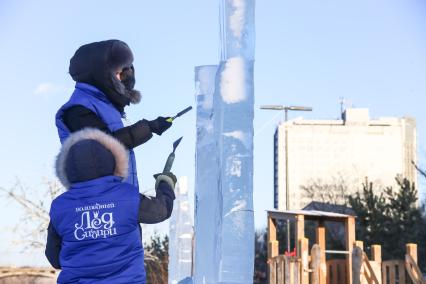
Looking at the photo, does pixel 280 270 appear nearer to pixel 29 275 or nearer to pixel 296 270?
pixel 296 270

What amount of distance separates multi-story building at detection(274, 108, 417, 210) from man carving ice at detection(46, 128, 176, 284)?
60955 mm

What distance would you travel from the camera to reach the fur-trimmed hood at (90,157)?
7.59ft

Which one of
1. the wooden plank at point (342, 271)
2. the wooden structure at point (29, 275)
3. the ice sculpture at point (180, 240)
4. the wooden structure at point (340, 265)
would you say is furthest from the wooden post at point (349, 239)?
the ice sculpture at point (180, 240)

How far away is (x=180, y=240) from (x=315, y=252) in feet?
21.7

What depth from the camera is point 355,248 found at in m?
10.9

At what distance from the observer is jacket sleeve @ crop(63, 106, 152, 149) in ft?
8.16

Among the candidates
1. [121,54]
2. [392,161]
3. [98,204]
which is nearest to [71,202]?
[98,204]

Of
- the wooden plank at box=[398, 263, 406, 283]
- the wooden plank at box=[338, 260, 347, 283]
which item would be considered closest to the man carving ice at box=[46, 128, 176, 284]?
the wooden plank at box=[398, 263, 406, 283]

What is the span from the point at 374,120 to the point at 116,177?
6589cm

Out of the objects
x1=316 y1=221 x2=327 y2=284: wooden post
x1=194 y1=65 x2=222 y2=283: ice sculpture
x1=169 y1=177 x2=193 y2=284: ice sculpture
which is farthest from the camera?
x1=316 y1=221 x2=327 y2=284: wooden post

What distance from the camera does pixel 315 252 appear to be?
10.9 metres

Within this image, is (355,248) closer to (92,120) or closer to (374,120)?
(92,120)

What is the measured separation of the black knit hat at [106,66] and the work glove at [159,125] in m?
0.15

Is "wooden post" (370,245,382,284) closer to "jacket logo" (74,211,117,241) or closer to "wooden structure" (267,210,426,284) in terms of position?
"wooden structure" (267,210,426,284)
